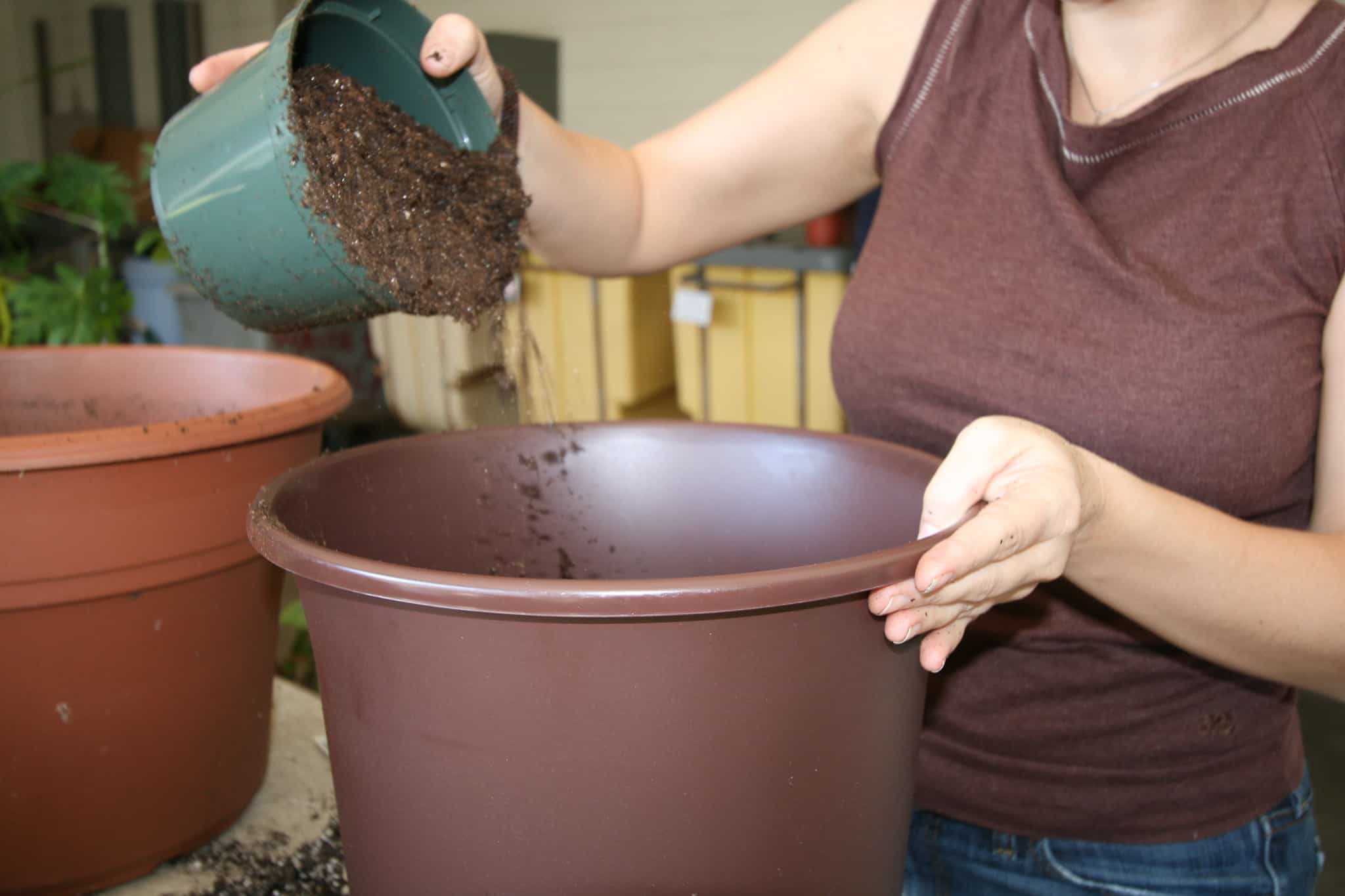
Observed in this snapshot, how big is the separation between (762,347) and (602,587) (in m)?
2.27

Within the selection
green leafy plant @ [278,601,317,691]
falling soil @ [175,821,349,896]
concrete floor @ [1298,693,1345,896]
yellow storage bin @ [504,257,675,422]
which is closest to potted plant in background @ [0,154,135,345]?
green leafy plant @ [278,601,317,691]

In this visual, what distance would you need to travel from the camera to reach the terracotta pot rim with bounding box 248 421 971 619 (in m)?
0.42

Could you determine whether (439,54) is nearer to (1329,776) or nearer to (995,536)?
(995,536)

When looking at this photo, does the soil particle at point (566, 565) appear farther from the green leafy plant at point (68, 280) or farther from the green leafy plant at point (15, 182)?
the green leafy plant at point (15, 182)

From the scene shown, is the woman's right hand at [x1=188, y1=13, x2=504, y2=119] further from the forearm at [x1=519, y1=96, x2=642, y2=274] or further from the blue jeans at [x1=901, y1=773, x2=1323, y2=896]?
the blue jeans at [x1=901, y1=773, x2=1323, y2=896]

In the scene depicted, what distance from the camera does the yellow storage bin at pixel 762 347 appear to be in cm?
253

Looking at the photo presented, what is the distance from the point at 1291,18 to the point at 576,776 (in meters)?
0.84

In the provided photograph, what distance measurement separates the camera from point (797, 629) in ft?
1.50

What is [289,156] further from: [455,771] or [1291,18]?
[1291,18]

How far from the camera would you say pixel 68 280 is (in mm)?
1789

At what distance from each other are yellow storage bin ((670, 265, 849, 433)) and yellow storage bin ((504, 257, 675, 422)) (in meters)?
0.19

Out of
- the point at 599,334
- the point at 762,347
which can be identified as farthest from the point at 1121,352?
the point at 599,334

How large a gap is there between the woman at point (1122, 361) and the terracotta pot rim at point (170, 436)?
0.27 m

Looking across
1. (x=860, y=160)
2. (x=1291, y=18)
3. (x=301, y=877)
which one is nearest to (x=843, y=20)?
(x=860, y=160)
